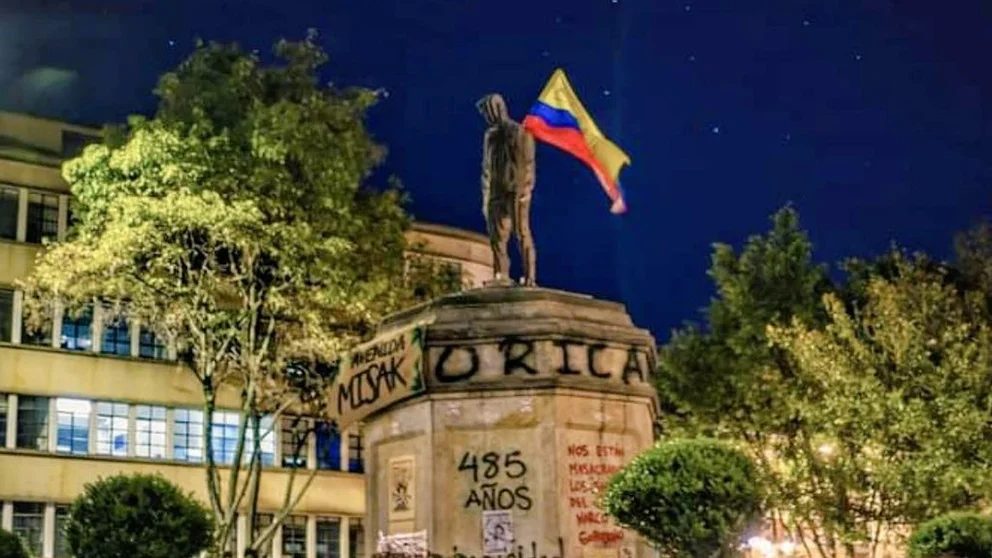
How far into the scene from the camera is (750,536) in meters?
13.8

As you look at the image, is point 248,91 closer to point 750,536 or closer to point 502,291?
point 502,291

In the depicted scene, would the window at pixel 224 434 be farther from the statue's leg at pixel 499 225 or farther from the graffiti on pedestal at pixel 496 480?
the graffiti on pedestal at pixel 496 480

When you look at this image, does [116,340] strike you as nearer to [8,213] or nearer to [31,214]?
[31,214]

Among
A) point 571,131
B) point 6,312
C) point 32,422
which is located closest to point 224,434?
point 32,422

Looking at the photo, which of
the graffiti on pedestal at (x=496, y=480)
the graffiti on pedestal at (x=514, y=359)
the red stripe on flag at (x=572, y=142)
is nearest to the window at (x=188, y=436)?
the red stripe on flag at (x=572, y=142)

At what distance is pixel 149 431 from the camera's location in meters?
40.0

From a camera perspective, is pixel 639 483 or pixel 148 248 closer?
pixel 639 483

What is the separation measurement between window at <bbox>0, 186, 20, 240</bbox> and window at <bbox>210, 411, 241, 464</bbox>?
7.24 meters

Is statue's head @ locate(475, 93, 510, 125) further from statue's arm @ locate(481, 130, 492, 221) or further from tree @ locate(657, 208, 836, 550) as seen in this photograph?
tree @ locate(657, 208, 836, 550)

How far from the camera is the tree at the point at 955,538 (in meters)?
17.2

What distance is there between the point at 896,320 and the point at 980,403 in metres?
2.32

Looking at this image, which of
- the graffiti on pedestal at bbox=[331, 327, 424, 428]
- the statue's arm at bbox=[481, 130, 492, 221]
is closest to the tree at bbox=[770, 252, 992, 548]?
the statue's arm at bbox=[481, 130, 492, 221]

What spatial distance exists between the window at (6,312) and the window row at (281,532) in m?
4.45

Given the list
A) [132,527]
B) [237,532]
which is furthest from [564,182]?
[132,527]
